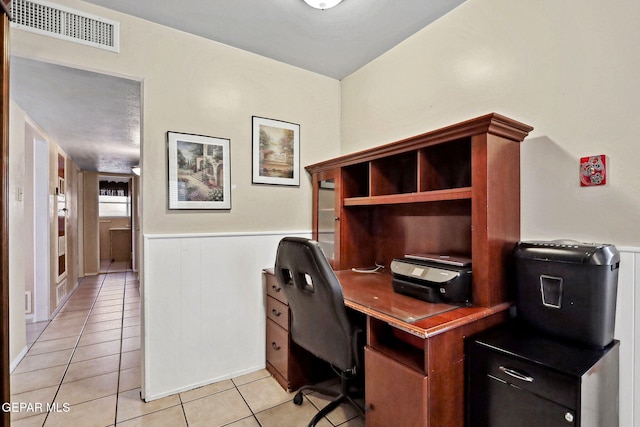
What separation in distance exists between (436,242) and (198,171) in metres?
1.70

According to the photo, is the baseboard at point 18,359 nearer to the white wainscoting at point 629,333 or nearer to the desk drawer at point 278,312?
the desk drawer at point 278,312

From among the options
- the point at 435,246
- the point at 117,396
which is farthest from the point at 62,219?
the point at 435,246

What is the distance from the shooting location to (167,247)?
214cm

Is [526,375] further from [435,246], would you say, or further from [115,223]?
[115,223]

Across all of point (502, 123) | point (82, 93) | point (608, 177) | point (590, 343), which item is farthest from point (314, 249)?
point (82, 93)

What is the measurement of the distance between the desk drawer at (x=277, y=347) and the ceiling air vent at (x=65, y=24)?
2157mm

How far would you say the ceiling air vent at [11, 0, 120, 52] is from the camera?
174 centimetres

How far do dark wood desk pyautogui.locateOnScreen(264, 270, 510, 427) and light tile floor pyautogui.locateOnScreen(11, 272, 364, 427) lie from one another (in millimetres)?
644

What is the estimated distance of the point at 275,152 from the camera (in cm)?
258

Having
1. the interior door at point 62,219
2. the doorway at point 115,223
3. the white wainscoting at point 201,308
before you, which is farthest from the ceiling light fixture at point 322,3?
the doorway at point 115,223

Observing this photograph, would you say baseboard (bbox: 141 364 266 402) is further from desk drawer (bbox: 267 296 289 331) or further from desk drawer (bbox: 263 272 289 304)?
desk drawer (bbox: 263 272 289 304)

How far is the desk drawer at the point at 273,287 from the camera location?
226 cm

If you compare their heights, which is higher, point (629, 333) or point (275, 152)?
point (275, 152)

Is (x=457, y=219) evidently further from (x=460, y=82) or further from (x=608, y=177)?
(x=460, y=82)
